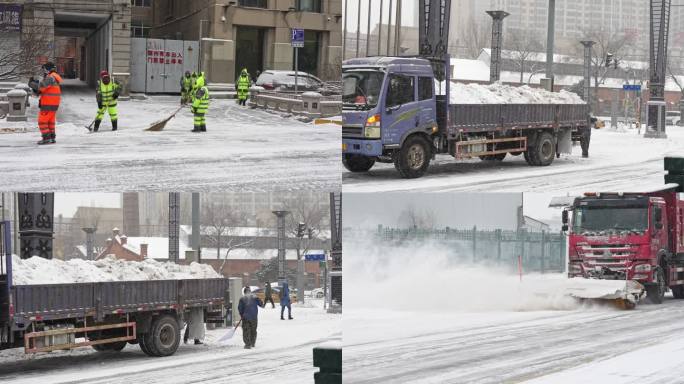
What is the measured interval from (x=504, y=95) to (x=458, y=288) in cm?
439

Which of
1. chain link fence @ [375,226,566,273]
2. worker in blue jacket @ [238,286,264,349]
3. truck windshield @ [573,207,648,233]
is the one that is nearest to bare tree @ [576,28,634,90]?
truck windshield @ [573,207,648,233]

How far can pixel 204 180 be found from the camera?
1134 cm

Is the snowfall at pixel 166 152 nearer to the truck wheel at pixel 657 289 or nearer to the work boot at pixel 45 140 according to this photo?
the work boot at pixel 45 140

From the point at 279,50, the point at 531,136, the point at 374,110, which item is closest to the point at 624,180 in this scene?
the point at 531,136

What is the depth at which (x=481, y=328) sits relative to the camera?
13.9 m

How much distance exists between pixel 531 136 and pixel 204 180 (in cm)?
932

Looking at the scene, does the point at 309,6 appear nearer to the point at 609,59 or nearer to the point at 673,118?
the point at 609,59

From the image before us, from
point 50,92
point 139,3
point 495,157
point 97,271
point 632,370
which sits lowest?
point 632,370

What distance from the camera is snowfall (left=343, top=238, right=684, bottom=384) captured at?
8.73 m

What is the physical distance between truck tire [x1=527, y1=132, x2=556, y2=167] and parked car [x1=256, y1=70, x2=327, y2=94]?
20.8 feet

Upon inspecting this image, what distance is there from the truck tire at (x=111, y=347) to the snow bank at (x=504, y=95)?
6.71 metres

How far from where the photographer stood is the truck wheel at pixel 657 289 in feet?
58.9

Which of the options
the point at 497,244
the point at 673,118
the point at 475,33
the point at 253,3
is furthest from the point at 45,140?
the point at 673,118

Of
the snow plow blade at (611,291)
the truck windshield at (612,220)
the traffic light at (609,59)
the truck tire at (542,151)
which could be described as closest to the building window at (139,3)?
the traffic light at (609,59)
